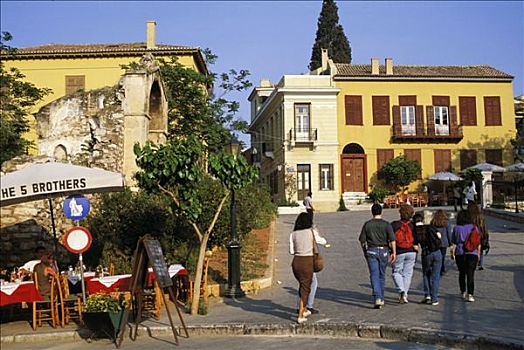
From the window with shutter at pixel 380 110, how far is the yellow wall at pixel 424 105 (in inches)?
10.8

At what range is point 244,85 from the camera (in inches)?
1489

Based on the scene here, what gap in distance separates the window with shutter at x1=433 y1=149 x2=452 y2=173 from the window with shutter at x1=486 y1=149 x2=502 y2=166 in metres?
2.83

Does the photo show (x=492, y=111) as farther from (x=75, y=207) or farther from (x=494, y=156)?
(x=75, y=207)

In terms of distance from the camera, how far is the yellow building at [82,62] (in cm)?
4650

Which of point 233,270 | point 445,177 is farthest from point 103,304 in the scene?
point 445,177

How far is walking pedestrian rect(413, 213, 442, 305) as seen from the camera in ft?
34.9

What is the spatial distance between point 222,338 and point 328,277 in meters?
5.49

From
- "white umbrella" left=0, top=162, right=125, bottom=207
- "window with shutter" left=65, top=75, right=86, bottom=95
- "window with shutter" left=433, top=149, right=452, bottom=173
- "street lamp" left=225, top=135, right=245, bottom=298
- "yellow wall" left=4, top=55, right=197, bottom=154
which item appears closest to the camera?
"white umbrella" left=0, top=162, right=125, bottom=207

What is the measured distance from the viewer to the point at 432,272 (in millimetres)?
10680

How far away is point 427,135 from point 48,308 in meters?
36.6

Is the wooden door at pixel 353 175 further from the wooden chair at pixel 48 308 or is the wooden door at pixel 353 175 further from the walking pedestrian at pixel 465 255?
the wooden chair at pixel 48 308

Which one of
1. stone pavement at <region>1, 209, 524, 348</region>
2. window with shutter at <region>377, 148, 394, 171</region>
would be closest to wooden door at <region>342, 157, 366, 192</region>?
window with shutter at <region>377, 148, 394, 171</region>

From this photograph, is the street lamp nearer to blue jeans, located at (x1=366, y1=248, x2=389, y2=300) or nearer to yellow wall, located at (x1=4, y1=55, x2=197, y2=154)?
blue jeans, located at (x1=366, y1=248, x2=389, y2=300)

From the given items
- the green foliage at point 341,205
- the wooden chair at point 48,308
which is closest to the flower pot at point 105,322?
the wooden chair at point 48,308
